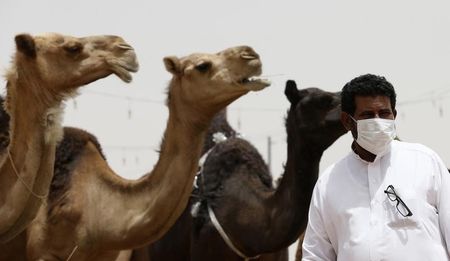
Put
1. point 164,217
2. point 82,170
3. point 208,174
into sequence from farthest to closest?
point 208,174, point 82,170, point 164,217

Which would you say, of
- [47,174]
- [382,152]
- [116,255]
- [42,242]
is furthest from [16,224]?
[382,152]

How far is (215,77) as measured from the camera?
7.93 m

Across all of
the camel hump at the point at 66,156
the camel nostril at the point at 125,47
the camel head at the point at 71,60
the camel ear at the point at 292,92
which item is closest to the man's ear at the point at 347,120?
the camel head at the point at 71,60

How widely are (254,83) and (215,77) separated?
1.13 ft

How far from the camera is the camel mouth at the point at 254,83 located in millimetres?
7664

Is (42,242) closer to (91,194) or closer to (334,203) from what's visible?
(91,194)

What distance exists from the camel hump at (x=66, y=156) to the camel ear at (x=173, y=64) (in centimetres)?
97

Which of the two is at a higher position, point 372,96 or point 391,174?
point 372,96

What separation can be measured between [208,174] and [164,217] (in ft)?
5.75

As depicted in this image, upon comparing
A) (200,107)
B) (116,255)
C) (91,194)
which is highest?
(200,107)

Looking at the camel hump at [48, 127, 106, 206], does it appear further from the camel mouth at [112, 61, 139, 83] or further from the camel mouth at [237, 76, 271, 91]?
the camel mouth at [237, 76, 271, 91]

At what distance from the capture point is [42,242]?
26.6 feet

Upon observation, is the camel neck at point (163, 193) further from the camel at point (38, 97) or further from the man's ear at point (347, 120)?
the man's ear at point (347, 120)

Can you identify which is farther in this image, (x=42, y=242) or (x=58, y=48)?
(x=42, y=242)
